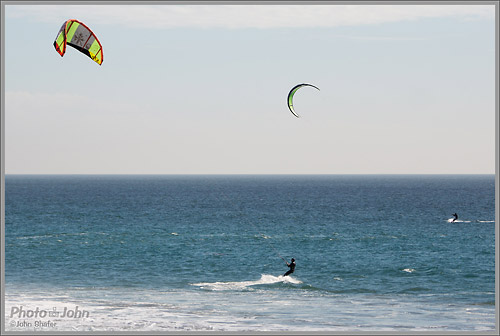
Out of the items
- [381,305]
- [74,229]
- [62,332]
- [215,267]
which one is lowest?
[62,332]

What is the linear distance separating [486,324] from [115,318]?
650 inches

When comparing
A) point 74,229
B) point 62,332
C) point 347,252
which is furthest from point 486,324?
point 74,229

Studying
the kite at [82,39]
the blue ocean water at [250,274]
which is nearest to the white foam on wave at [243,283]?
the blue ocean water at [250,274]

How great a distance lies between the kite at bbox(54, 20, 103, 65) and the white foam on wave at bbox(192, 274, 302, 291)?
15.0 meters

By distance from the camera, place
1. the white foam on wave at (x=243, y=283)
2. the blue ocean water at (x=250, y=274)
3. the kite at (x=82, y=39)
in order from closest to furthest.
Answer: the kite at (x=82, y=39) → the blue ocean water at (x=250, y=274) → the white foam on wave at (x=243, y=283)

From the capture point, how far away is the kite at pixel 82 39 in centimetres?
2925

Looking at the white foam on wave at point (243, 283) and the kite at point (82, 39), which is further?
the white foam on wave at point (243, 283)

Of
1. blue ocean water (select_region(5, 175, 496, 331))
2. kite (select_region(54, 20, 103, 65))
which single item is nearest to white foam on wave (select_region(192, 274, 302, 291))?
blue ocean water (select_region(5, 175, 496, 331))

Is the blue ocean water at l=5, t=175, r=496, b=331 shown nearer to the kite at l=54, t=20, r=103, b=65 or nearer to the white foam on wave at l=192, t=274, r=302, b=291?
the white foam on wave at l=192, t=274, r=302, b=291

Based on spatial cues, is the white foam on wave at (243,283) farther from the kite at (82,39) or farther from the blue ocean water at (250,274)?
the kite at (82,39)

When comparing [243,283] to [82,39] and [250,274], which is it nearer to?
[250,274]

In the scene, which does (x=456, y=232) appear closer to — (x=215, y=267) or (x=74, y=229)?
(x=215, y=267)

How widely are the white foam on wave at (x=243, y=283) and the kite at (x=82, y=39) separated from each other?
1496cm

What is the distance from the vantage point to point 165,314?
2994 centimetres
